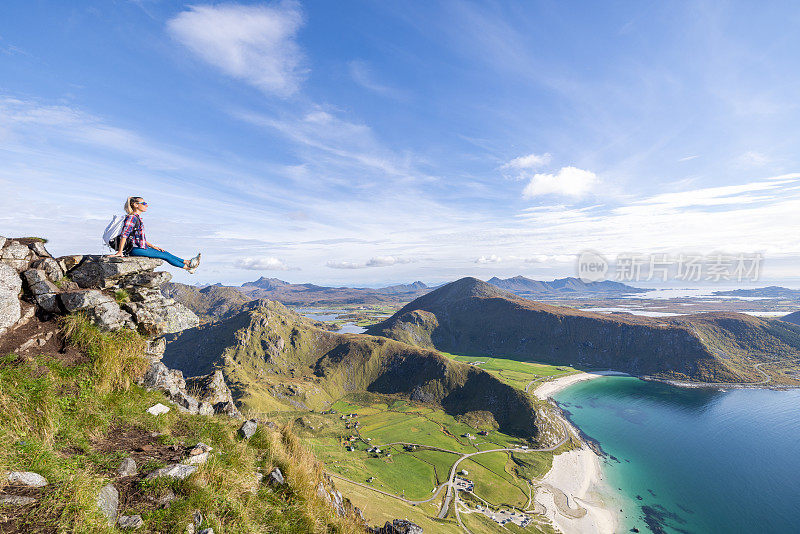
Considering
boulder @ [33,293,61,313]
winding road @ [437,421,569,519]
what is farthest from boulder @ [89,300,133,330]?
winding road @ [437,421,569,519]

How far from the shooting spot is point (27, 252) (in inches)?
537

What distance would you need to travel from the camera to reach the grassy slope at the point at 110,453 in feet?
21.8

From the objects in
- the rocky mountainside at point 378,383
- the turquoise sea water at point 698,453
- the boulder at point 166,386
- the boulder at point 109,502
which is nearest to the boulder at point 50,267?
the boulder at point 166,386

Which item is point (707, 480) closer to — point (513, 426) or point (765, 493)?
point (765, 493)

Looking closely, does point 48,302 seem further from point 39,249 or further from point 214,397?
point 214,397

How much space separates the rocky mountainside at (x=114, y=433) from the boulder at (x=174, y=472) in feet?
0.10

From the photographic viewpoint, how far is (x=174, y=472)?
27.7 feet

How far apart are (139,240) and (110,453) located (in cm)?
1113

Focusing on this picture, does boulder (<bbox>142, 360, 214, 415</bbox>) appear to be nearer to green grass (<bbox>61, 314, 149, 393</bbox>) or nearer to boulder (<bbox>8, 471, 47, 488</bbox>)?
green grass (<bbox>61, 314, 149, 393</bbox>)

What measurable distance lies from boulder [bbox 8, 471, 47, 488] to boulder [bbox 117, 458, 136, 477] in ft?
5.68

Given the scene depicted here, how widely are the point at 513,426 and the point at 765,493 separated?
267ft

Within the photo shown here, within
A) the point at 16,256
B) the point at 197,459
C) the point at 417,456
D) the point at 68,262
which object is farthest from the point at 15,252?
the point at 417,456

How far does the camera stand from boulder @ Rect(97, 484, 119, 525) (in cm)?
657

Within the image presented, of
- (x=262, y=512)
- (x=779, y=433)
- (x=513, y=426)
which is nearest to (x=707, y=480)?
(x=513, y=426)
